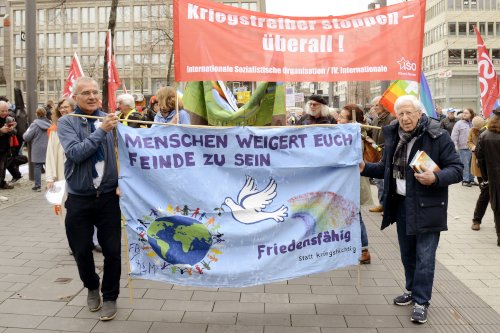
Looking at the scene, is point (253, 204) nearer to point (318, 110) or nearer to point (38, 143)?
point (318, 110)

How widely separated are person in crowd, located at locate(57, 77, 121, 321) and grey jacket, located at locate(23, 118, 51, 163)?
811 cm

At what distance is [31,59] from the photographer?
545 inches

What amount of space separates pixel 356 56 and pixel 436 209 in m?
1.46

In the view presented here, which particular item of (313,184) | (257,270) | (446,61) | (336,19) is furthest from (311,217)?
(446,61)

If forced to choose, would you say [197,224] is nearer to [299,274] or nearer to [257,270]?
[257,270]

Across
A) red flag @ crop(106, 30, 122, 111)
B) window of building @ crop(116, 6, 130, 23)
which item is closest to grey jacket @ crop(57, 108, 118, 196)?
red flag @ crop(106, 30, 122, 111)

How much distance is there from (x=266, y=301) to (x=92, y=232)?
5.53 feet

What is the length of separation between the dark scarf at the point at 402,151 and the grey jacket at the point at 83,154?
94.7 inches

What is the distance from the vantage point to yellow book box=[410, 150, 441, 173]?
4.38 metres

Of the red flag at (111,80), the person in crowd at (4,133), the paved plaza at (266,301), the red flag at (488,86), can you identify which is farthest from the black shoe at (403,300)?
the person in crowd at (4,133)

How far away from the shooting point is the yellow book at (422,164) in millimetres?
4379

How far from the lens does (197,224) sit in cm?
445

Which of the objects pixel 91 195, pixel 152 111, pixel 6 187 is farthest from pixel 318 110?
pixel 6 187

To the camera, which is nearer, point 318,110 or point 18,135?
point 318,110
